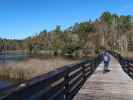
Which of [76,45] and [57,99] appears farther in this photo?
[76,45]

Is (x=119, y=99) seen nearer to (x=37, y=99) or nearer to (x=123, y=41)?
(x=37, y=99)

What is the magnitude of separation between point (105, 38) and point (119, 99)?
17439cm

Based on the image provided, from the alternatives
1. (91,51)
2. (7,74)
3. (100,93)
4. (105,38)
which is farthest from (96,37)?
(100,93)

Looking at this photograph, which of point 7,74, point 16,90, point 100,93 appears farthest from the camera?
point 7,74

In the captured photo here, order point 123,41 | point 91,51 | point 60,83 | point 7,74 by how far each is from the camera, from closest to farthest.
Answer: point 60,83 < point 7,74 < point 123,41 < point 91,51

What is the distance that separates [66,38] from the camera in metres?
184

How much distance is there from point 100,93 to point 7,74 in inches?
1218

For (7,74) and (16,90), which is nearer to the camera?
(16,90)

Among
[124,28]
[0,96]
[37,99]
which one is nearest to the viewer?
[0,96]

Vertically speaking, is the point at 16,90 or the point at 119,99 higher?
the point at 16,90

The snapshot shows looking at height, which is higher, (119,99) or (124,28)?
(124,28)

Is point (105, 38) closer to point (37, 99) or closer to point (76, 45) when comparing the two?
point (76, 45)

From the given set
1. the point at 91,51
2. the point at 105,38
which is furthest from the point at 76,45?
the point at 105,38

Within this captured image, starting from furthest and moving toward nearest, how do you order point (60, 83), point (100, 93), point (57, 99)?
point (100, 93) < point (60, 83) < point (57, 99)
